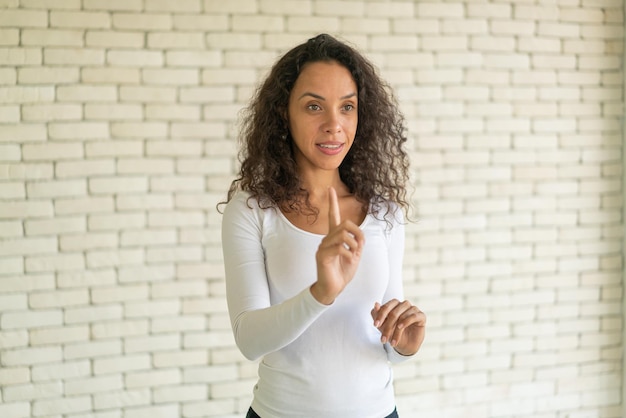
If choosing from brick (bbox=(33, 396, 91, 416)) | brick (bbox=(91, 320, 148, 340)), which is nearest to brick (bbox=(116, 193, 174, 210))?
brick (bbox=(91, 320, 148, 340))

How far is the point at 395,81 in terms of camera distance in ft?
10.7

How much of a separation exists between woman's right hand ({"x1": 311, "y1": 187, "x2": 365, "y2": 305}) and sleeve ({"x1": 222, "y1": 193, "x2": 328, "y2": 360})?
3 centimetres

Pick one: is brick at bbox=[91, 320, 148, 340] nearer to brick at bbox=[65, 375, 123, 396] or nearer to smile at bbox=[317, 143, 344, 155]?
brick at bbox=[65, 375, 123, 396]

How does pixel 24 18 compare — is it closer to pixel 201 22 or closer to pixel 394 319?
pixel 201 22

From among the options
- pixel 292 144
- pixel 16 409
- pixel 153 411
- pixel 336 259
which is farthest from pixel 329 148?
pixel 16 409

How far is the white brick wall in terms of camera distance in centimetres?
293

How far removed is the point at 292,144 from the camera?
70.7 inches

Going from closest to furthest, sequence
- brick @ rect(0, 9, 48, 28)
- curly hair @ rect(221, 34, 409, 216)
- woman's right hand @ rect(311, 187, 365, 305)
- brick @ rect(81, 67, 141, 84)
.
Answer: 1. woman's right hand @ rect(311, 187, 365, 305)
2. curly hair @ rect(221, 34, 409, 216)
3. brick @ rect(0, 9, 48, 28)
4. brick @ rect(81, 67, 141, 84)

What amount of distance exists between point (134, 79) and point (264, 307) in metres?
1.75

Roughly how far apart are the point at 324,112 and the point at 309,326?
508mm

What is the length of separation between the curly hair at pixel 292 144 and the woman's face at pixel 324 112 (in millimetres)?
35

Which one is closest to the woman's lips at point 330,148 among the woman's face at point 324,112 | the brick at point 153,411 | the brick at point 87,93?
the woman's face at point 324,112

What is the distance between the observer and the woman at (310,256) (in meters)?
1.59

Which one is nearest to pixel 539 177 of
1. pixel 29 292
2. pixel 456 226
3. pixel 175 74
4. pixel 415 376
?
pixel 456 226
